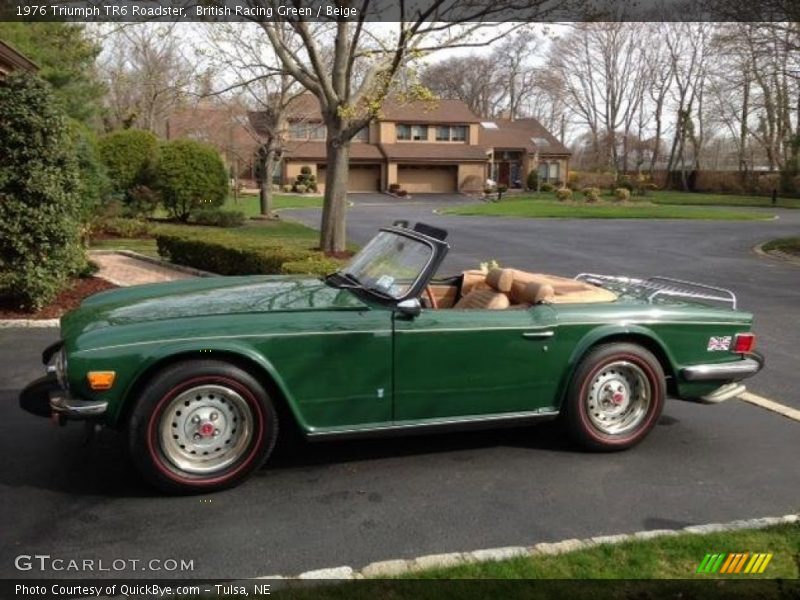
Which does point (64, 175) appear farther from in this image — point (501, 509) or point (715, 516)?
point (715, 516)

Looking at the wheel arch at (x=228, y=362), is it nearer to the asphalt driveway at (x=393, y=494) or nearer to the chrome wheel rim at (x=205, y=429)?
the chrome wheel rim at (x=205, y=429)

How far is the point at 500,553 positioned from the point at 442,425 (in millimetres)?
1046

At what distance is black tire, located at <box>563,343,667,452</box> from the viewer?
4465 mm

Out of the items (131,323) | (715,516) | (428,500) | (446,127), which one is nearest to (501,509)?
(428,500)

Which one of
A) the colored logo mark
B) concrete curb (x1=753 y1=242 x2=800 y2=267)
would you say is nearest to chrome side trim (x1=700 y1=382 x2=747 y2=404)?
the colored logo mark

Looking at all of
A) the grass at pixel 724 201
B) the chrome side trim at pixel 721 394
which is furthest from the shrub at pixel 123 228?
the grass at pixel 724 201

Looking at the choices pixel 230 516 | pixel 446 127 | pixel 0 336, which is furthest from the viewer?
pixel 446 127

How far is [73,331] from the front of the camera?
3.95 m

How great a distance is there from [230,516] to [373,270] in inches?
A: 69.6

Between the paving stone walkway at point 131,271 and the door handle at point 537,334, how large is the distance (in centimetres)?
845

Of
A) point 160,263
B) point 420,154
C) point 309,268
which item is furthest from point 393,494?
point 420,154

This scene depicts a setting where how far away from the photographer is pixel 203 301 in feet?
14.1

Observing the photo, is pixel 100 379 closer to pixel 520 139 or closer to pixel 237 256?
pixel 237 256

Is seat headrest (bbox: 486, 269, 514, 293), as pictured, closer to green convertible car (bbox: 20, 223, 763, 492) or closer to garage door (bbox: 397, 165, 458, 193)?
green convertible car (bbox: 20, 223, 763, 492)
